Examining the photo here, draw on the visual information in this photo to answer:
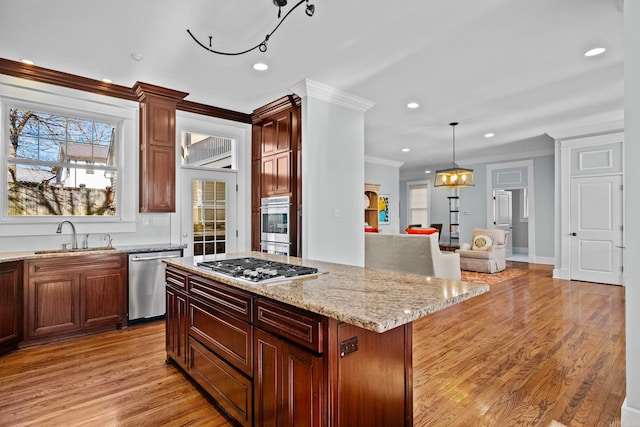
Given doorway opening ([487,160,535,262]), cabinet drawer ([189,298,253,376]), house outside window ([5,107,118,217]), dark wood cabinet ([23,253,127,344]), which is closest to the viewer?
cabinet drawer ([189,298,253,376])

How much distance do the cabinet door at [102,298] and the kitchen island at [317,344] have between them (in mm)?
1993

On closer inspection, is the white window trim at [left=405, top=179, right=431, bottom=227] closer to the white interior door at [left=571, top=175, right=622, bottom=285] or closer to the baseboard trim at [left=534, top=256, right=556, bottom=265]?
the baseboard trim at [left=534, top=256, right=556, bottom=265]

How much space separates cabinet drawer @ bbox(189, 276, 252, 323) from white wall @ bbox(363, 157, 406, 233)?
7072 mm

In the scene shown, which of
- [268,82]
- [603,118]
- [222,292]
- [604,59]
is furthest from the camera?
[603,118]

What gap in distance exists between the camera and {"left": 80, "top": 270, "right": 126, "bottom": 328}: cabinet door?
3.45 meters

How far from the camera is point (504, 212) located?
32.0 feet

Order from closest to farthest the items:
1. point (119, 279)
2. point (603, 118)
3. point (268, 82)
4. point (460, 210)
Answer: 1. point (119, 279)
2. point (268, 82)
3. point (603, 118)
4. point (460, 210)

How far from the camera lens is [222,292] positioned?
1.99 metres

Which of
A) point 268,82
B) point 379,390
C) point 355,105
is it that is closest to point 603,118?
point 355,105

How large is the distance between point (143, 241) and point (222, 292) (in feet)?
9.35

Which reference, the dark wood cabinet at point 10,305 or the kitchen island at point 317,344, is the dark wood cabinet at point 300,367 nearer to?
the kitchen island at point 317,344

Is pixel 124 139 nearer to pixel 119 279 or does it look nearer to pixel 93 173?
pixel 93 173

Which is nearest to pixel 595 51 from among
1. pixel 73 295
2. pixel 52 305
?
pixel 73 295

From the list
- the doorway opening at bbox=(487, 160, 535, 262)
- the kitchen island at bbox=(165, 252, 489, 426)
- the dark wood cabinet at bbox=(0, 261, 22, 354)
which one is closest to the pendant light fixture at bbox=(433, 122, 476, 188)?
the doorway opening at bbox=(487, 160, 535, 262)
